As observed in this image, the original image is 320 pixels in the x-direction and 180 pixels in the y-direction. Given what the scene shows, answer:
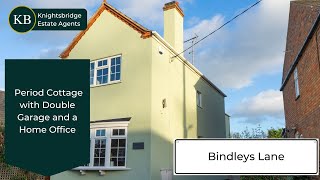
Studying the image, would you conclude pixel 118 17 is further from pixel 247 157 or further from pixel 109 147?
pixel 247 157

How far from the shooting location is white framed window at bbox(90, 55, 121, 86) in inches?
674

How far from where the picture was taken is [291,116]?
19.1 metres

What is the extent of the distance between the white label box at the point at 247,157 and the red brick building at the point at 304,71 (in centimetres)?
848

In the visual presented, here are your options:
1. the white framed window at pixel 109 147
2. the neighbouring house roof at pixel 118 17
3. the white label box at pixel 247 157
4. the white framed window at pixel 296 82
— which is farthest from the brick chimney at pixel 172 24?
the white label box at pixel 247 157

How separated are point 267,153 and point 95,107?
13879 mm

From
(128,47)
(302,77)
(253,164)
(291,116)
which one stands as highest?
(128,47)

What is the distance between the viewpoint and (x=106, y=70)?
686 inches

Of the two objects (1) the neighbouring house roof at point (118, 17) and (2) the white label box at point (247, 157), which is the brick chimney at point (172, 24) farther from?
(2) the white label box at point (247, 157)

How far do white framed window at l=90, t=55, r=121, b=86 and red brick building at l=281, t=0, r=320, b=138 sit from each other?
8.30m

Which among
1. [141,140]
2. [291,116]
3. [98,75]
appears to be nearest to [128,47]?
[98,75]

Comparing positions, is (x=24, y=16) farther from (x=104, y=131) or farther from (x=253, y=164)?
(x=104, y=131)

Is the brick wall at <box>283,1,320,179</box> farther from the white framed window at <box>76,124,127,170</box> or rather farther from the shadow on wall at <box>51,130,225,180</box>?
the white framed window at <box>76,124,127,170</box>

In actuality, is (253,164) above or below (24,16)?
below

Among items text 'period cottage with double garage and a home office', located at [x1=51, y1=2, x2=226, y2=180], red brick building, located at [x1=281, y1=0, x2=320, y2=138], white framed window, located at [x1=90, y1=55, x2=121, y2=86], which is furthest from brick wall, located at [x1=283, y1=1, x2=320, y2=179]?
white framed window, located at [x1=90, y1=55, x2=121, y2=86]
